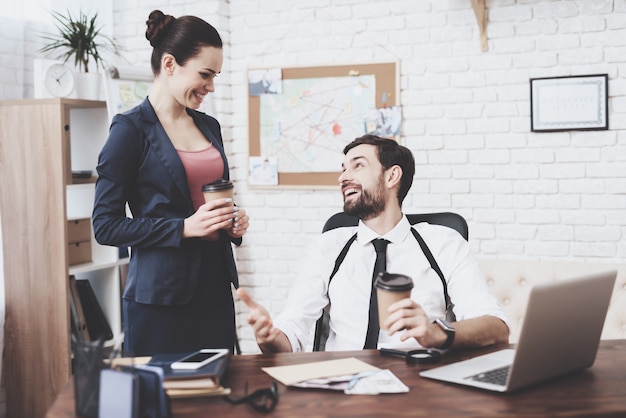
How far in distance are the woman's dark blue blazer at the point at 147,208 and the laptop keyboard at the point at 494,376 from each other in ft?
3.08

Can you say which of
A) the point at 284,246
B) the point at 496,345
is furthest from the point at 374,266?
the point at 284,246

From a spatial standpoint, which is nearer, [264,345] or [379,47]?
[264,345]

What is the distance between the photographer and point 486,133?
364 centimetres

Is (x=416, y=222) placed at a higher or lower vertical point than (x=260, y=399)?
higher

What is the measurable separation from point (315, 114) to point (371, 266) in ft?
6.17

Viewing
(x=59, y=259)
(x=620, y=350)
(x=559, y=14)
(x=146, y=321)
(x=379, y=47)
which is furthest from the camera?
(x=379, y=47)

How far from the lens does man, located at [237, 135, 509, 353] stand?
204 centimetres

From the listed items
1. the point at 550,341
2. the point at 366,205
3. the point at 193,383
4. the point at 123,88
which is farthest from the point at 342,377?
the point at 123,88

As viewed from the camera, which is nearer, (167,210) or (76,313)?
(167,210)

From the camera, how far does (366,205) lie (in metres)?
2.22

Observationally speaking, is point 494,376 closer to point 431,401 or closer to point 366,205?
point 431,401

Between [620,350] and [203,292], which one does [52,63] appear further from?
[620,350]

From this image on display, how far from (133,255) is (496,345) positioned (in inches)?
42.3

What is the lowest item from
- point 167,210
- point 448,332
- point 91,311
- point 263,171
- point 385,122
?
point 91,311
